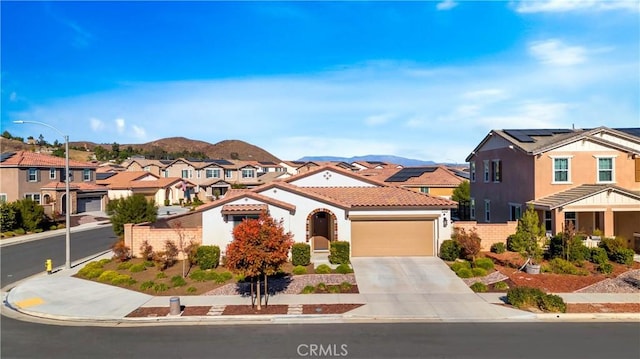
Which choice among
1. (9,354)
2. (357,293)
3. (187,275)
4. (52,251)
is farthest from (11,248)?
(357,293)

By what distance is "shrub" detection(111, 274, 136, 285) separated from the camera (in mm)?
20031

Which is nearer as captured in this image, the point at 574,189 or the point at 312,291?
the point at 312,291

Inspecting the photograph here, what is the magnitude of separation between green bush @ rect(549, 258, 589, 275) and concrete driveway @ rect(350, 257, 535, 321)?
478cm

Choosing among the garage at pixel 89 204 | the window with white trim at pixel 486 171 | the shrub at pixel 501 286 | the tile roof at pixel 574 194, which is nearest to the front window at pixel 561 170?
the tile roof at pixel 574 194

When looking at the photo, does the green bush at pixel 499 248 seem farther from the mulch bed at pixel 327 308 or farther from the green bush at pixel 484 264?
the mulch bed at pixel 327 308

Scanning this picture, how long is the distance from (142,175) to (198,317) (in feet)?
174

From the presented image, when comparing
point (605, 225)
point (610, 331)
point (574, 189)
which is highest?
point (574, 189)

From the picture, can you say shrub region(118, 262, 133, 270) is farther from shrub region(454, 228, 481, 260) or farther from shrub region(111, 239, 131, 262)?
shrub region(454, 228, 481, 260)

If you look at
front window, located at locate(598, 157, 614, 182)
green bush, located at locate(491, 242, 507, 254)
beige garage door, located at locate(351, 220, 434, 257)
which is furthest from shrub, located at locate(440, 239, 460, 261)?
front window, located at locate(598, 157, 614, 182)

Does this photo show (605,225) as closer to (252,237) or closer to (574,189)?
(574,189)

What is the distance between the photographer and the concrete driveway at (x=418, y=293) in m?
15.7

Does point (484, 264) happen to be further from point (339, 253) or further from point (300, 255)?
point (300, 255)

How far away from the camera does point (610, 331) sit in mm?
14094

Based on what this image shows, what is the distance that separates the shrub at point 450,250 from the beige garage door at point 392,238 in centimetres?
116
